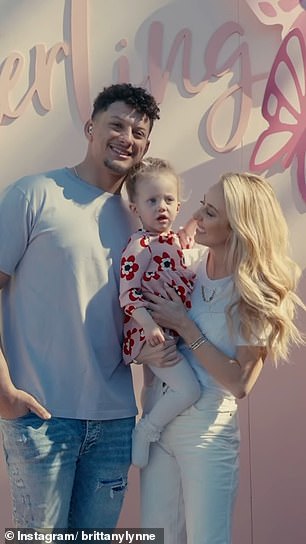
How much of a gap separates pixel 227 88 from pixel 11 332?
5.07ft

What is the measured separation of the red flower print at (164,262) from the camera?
8.88ft

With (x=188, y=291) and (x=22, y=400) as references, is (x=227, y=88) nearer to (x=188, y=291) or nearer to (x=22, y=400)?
(x=188, y=291)

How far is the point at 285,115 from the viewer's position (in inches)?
145

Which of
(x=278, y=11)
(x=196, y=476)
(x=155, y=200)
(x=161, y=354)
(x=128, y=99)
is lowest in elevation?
(x=196, y=476)

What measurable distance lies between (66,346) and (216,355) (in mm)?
430

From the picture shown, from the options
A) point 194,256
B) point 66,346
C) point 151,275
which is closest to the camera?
point 66,346

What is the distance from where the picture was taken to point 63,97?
3.54 m

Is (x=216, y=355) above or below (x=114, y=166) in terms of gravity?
below

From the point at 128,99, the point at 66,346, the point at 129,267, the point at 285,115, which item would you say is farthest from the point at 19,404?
the point at 285,115

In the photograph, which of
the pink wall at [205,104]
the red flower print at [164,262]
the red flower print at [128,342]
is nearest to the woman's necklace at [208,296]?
the red flower print at [164,262]

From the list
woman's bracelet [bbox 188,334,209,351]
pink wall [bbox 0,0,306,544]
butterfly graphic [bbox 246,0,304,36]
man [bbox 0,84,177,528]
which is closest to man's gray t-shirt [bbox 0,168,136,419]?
man [bbox 0,84,177,528]

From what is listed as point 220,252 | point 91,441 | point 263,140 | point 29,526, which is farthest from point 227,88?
point 29,526

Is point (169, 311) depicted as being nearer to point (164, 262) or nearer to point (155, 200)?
point (164, 262)

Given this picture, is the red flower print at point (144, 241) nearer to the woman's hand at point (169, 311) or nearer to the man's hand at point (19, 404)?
the woman's hand at point (169, 311)
